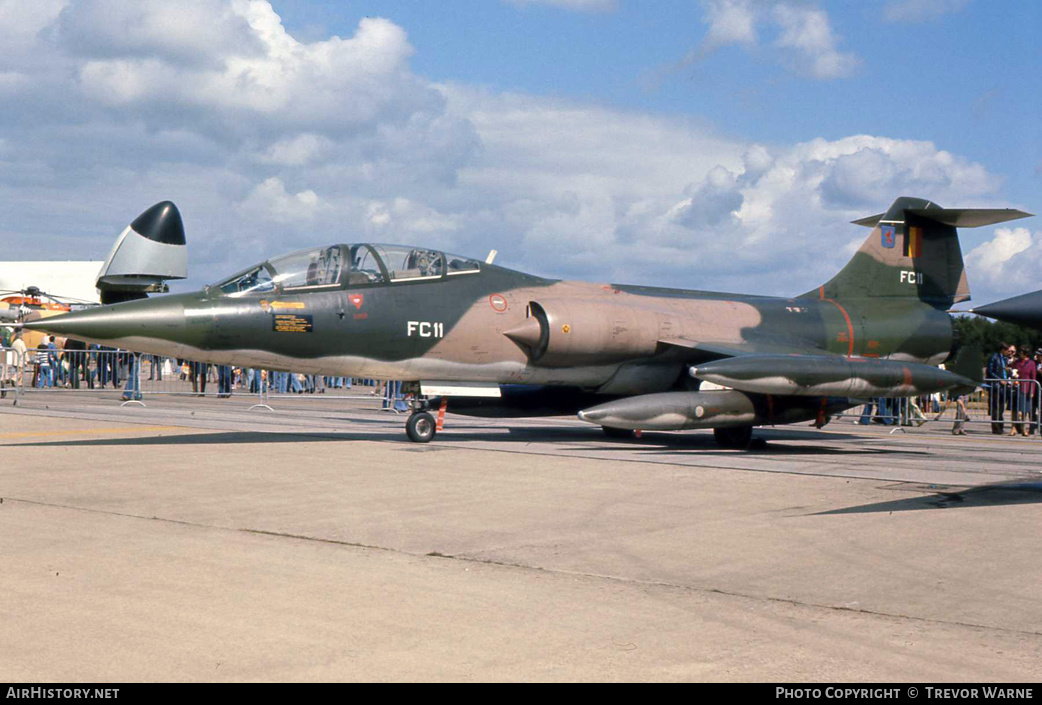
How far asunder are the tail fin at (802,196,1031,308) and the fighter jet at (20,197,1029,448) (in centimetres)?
149

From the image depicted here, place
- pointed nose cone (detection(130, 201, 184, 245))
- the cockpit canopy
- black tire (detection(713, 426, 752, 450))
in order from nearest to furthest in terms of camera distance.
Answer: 1. the cockpit canopy
2. black tire (detection(713, 426, 752, 450))
3. pointed nose cone (detection(130, 201, 184, 245))

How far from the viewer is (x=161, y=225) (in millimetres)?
22922

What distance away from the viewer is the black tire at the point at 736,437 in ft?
45.1

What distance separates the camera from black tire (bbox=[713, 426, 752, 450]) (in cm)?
1374

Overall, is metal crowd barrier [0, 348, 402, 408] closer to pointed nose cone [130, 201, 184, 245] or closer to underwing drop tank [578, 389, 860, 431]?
pointed nose cone [130, 201, 184, 245]

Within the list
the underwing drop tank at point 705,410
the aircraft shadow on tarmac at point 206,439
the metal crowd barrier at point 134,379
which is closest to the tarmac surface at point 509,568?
the aircraft shadow on tarmac at point 206,439

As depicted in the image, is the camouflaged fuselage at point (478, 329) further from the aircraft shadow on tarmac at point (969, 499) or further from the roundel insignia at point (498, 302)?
the aircraft shadow on tarmac at point (969, 499)

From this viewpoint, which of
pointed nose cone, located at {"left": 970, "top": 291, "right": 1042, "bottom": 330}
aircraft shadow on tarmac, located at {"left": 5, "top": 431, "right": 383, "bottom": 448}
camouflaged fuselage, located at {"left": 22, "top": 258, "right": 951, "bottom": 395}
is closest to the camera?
pointed nose cone, located at {"left": 970, "top": 291, "right": 1042, "bottom": 330}

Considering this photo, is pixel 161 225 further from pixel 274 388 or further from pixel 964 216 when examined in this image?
pixel 964 216

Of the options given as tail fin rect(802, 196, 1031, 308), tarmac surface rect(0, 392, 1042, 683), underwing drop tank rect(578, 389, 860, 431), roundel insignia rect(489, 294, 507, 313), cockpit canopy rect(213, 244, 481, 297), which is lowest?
tarmac surface rect(0, 392, 1042, 683)

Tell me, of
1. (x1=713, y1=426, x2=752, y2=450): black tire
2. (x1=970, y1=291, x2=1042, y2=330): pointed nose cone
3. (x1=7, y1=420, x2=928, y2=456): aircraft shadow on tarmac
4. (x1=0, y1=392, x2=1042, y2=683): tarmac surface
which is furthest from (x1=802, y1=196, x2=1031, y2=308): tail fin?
(x1=970, y1=291, x2=1042, y2=330): pointed nose cone

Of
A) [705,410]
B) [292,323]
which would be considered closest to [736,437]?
[705,410]
